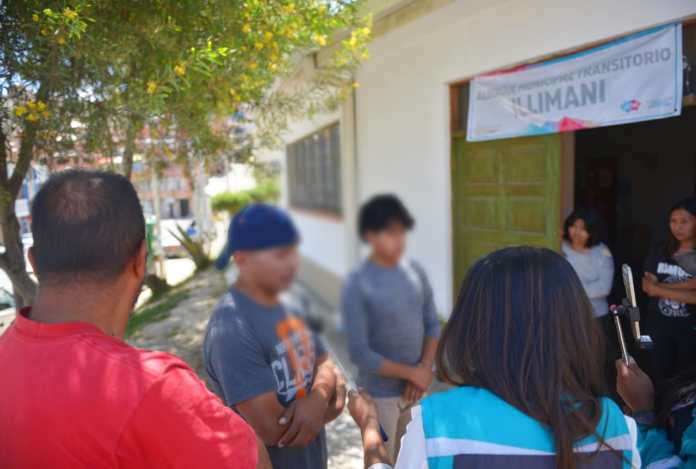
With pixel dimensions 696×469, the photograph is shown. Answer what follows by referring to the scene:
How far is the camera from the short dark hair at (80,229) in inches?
39.3

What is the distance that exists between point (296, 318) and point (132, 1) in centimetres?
203

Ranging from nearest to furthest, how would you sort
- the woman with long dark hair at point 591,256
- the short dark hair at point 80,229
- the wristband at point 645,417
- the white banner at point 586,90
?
the short dark hair at point 80,229 < the wristband at point 645,417 < the white banner at point 586,90 < the woman with long dark hair at point 591,256

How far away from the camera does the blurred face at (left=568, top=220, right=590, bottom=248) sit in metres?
3.19

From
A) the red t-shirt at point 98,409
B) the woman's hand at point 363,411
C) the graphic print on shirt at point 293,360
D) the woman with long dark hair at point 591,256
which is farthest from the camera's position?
the woman with long dark hair at point 591,256

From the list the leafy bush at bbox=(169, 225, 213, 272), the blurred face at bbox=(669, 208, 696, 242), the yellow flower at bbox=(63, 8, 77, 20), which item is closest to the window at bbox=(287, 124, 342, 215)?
the leafy bush at bbox=(169, 225, 213, 272)

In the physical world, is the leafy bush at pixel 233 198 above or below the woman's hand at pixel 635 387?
above

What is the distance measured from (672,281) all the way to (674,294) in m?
0.11

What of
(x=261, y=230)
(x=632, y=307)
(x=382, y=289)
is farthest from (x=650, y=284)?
(x=261, y=230)

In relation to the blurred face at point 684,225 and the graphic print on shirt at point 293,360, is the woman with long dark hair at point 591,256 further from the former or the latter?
the graphic print on shirt at point 293,360

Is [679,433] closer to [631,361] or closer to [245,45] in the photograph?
[631,361]

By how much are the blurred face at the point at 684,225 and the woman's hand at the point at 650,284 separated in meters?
0.25

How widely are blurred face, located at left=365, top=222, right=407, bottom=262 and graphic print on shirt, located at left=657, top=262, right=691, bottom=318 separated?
2.59m

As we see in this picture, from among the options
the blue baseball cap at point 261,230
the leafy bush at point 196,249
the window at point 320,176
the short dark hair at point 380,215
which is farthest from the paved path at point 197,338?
the short dark hair at point 380,215

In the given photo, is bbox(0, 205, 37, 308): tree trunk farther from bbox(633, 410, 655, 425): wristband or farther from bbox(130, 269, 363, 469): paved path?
bbox(633, 410, 655, 425): wristband
